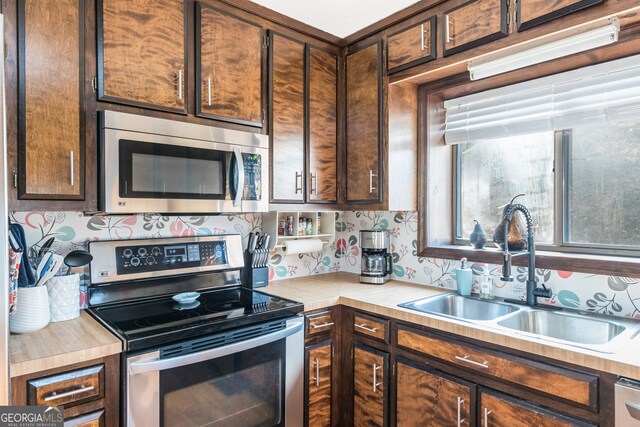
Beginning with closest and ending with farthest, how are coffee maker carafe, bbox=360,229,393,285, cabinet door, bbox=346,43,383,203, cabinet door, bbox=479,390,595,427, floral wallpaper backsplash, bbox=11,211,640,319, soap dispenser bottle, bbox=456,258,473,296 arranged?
cabinet door, bbox=479,390,595,427 → floral wallpaper backsplash, bbox=11,211,640,319 → soap dispenser bottle, bbox=456,258,473,296 → cabinet door, bbox=346,43,383,203 → coffee maker carafe, bbox=360,229,393,285

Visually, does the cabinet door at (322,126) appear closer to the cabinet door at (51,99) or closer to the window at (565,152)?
the window at (565,152)

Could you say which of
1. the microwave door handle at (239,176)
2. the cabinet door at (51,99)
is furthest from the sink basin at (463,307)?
the cabinet door at (51,99)

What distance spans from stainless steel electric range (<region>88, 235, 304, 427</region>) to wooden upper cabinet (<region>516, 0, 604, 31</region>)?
1658 millimetres

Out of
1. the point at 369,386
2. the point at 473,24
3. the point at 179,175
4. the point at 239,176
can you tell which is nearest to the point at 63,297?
the point at 179,175

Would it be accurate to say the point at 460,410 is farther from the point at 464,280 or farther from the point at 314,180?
the point at 314,180

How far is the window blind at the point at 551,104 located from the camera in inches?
69.5

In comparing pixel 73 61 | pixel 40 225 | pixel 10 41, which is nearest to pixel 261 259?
pixel 40 225

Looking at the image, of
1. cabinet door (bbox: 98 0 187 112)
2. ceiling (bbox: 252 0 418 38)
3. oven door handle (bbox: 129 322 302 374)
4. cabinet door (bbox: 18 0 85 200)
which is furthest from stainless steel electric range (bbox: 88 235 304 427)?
ceiling (bbox: 252 0 418 38)

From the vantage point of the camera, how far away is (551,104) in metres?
1.98

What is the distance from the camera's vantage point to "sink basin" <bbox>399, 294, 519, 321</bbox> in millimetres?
1997

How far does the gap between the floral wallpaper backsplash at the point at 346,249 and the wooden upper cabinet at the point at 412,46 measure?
918mm

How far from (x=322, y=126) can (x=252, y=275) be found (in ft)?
3.34

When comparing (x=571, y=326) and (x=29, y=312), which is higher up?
(x=29, y=312)

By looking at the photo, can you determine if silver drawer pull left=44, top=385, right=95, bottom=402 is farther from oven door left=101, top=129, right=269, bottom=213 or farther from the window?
the window
